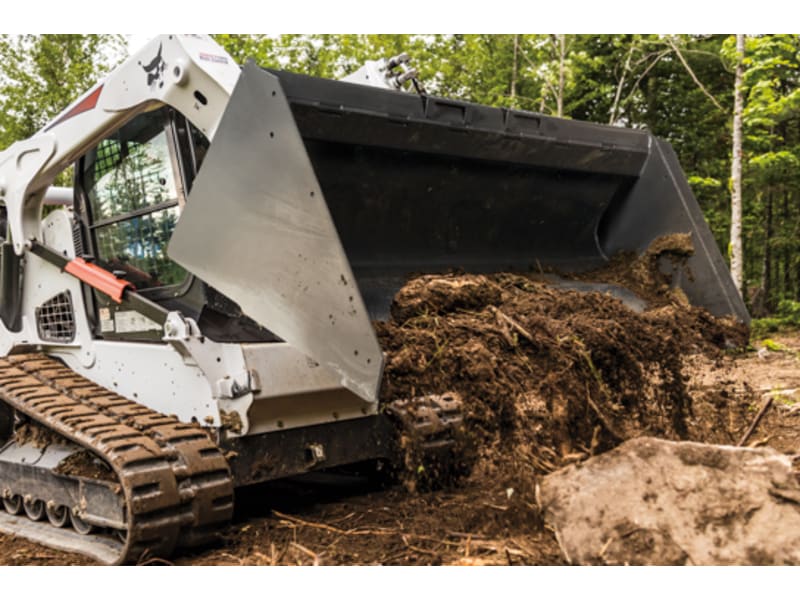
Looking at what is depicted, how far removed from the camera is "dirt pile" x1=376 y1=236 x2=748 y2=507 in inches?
135

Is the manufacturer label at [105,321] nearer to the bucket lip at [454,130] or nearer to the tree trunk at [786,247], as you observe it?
the bucket lip at [454,130]

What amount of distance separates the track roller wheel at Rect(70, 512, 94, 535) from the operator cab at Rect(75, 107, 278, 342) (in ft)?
2.62

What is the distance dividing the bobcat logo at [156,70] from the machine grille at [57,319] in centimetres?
134

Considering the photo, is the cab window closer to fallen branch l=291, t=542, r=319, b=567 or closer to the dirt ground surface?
the dirt ground surface

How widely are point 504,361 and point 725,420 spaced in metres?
1.31

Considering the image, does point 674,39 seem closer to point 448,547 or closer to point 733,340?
point 733,340

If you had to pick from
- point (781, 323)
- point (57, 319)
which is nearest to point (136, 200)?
point (57, 319)

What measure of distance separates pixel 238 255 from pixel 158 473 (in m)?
0.83

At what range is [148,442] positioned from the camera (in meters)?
3.13

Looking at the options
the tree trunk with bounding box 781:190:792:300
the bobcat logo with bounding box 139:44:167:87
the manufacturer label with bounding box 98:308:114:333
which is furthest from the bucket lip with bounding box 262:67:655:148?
the tree trunk with bounding box 781:190:792:300

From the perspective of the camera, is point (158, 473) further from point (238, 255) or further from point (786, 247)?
point (786, 247)

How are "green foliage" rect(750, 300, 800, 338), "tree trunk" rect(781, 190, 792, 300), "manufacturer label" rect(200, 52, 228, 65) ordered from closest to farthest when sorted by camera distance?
1. "manufacturer label" rect(200, 52, 228, 65)
2. "green foliage" rect(750, 300, 800, 338)
3. "tree trunk" rect(781, 190, 792, 300)

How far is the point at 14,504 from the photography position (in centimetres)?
401

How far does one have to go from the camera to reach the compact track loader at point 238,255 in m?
2.90
